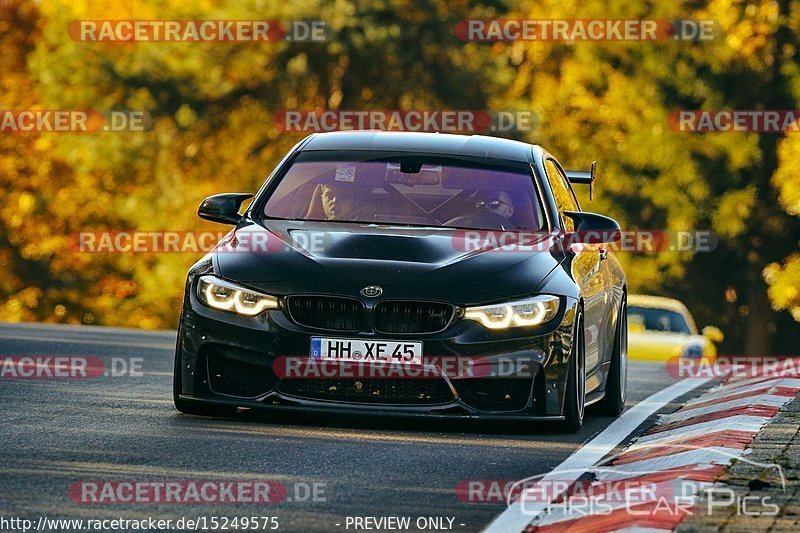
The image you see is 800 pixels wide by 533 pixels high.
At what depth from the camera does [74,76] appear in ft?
152

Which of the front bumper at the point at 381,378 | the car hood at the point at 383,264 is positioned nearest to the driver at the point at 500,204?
the car hood at the point at 383,264

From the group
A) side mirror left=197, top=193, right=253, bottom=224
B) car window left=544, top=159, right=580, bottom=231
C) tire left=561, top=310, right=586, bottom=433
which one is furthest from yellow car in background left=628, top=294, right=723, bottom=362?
tire left=561, top=310, right=586, bottom=433

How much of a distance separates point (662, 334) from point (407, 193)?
17.4m

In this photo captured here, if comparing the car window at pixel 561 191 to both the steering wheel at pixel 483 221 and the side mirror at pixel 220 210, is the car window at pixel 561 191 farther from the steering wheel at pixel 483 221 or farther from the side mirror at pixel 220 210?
the side mirror at pixel 220 210

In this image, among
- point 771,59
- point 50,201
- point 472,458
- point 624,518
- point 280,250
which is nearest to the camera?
point 624,518

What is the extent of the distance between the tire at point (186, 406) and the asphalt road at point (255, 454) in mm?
81

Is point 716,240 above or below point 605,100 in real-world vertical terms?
below

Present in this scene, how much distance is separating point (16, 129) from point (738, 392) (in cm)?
4475

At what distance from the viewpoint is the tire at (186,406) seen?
32.6 feet

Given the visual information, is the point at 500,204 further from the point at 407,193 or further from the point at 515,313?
the point at 515,313

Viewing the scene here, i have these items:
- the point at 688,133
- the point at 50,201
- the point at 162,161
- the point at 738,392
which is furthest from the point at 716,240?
the point at 738,392

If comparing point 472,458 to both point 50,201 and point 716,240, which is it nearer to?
point 716,240

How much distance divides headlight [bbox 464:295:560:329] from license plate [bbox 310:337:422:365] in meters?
0.35

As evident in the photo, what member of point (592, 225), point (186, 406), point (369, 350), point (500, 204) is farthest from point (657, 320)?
point (369, 350)
